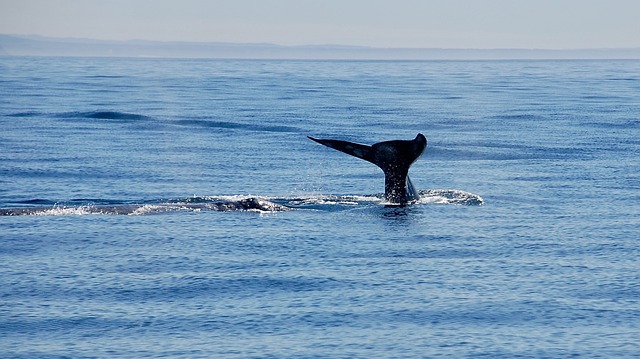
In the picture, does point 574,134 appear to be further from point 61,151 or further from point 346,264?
point 346,264

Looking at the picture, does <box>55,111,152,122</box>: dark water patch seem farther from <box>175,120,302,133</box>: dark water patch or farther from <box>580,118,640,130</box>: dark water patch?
<box>580,118,640,130</box>: dark water patch

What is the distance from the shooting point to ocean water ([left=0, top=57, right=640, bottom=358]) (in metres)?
11.0

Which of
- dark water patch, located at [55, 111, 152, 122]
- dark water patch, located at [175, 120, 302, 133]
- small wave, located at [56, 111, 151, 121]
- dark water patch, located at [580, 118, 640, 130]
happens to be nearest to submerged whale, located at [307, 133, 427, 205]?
dark water patch, located at [175, 120, 302, 133]

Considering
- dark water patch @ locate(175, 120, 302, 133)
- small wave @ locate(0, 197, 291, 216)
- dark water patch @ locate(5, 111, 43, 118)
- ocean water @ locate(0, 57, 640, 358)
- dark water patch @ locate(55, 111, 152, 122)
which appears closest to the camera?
ocean water @ locate(0, 57, 640, 358)

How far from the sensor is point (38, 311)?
11820 millimetres

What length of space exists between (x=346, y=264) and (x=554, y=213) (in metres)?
5.02

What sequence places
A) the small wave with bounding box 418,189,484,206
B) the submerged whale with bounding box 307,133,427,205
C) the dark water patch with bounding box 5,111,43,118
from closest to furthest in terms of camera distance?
the submerged whale with bounding box 307,133,427,205, the small wave with bounding box 418,189,484,206, the dark water patch with bounding box 5,111,43,118

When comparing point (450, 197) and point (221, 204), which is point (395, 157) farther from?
point (221, 204)

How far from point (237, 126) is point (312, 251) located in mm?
23161

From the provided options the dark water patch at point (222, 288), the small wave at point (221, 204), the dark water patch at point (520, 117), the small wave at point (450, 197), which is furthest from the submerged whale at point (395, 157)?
the dark water patch at point (520, 117)

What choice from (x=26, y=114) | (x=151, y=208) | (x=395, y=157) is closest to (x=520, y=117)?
(x=26, y=114)

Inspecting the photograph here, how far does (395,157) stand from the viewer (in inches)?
714

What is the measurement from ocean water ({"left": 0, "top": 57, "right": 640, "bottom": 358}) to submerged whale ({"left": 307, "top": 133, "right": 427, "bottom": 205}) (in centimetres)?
43

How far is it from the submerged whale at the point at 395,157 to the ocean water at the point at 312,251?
0.43m
